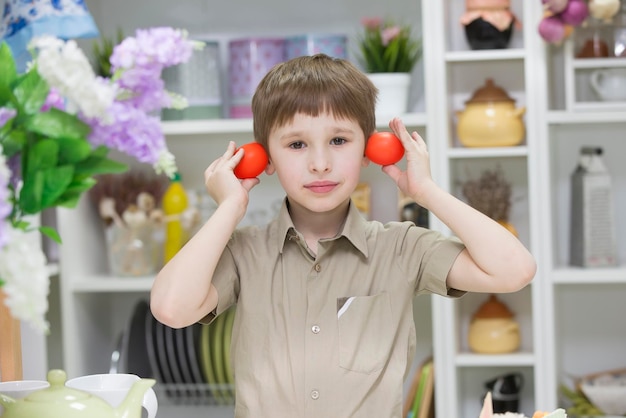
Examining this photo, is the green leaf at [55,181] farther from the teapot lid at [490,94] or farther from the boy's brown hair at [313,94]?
the teapot lid at [490,94]

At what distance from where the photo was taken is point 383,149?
1.39 m

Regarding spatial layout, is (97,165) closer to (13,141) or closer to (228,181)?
(13,141)

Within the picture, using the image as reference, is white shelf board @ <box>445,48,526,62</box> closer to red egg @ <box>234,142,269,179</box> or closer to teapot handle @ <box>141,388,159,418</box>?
red egg @ <box>234,142,269,179</box>

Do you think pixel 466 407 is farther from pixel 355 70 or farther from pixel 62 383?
pixel 62 383

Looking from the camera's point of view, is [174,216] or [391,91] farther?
[174,216]

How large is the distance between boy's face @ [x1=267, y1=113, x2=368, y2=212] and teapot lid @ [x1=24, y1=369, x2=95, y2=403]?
52 cm

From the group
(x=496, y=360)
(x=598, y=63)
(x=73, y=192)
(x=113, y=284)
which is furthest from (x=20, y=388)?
(x=598, y=63)

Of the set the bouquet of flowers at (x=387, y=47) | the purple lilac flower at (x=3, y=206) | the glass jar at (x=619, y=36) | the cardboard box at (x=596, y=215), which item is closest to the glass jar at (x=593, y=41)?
the glass jar at (x=619, y=36)

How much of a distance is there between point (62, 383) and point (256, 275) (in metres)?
0.53

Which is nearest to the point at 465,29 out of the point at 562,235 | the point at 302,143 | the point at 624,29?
the point at 624,29

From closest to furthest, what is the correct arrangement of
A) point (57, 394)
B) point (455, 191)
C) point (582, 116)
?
point (57, 394)
point (582, 116)
point (455, 191)

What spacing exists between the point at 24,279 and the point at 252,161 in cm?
74

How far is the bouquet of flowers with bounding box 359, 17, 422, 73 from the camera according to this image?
99.0 inches

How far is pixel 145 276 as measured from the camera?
2646mm
